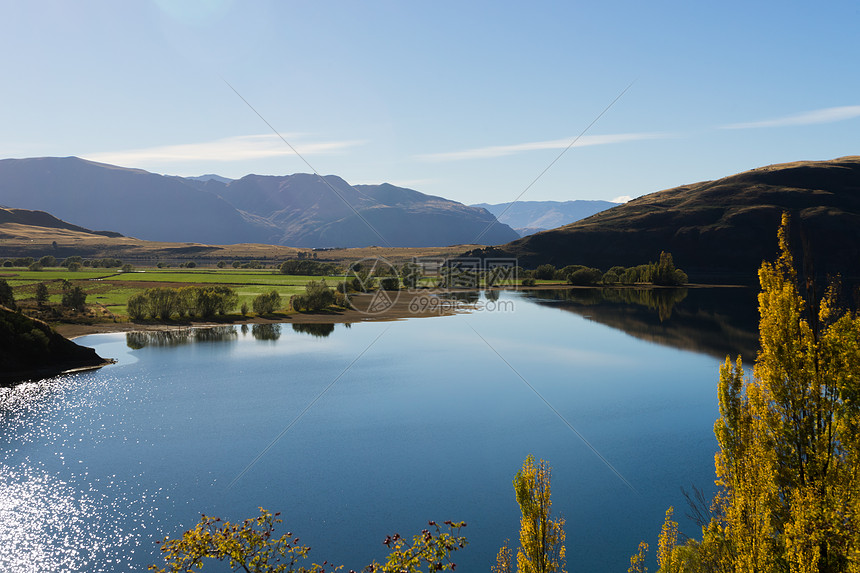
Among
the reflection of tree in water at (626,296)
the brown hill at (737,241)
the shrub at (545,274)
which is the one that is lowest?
the reflection of tree in water at (626,296)

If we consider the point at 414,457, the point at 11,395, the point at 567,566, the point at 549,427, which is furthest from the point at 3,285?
the point at 567,566

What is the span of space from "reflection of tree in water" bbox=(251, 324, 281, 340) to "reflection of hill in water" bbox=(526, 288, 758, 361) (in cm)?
5308

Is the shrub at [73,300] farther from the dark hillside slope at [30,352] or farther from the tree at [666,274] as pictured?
the tree at [666,274]

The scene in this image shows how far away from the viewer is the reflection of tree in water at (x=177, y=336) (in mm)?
66938

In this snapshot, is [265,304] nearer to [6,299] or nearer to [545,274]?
[6,299]

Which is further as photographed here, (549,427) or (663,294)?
(663,294)

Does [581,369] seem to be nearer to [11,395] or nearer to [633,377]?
[633,377]

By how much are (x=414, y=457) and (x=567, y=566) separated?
12503mm

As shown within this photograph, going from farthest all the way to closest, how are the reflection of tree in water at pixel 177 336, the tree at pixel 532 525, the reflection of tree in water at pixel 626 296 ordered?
the reflection of tree in water at pixel 626 296, the reflection of tree in water at pixel 177 336, the tree at pixel 532 525

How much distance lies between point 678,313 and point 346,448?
84752 mm

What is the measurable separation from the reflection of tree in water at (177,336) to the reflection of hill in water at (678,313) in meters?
60.3

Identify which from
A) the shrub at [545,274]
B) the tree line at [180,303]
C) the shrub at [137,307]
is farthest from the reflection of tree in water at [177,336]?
the shrub at [545,274]

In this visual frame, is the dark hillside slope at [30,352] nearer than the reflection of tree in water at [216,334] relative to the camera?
Yes

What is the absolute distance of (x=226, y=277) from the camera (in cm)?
13100
